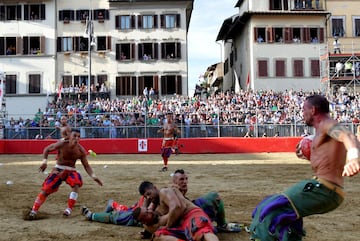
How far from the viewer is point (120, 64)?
38.4m

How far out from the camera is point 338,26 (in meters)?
38.8

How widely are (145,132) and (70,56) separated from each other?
16236mm

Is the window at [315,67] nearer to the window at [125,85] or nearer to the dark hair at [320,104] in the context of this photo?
the window at [125,85]

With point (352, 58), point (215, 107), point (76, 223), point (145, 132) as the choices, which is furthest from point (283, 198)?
point (352, 58)

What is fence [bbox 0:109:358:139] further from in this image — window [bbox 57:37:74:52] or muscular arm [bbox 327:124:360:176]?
→ muscular arm [bbox 327:124:360:176]

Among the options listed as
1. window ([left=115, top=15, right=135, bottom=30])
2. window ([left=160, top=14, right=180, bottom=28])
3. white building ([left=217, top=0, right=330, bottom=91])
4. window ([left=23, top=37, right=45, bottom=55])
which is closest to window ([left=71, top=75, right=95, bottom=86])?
window ([left=23, top=37, right=45, bottom=55])

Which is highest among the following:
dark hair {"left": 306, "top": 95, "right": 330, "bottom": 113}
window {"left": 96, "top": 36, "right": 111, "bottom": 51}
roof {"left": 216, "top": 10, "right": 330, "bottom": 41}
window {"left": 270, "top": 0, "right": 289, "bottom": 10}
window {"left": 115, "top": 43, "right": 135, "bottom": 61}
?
window {"left": 270, "top": 0, "right": 289, "bottom": 10}

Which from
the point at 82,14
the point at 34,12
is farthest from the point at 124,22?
the point at 34,12

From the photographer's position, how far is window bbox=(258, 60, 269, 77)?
3747cm

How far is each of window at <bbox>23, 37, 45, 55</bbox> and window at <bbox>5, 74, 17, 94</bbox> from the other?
2.45 metres

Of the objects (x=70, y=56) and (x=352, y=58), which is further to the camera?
(x=70, y=56)

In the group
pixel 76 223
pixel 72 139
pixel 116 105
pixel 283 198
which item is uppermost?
pixel 116 105

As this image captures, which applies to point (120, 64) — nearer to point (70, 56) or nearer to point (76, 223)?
point (70, 56)

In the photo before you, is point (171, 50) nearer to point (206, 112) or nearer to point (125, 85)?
point (125, 85)
